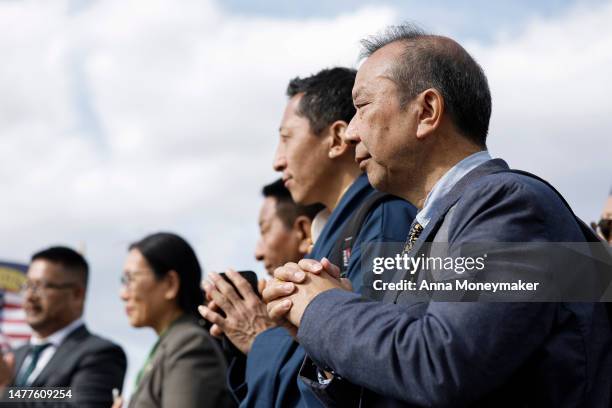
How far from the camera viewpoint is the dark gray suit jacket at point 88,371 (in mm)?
6277

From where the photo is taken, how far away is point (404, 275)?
8.25ft

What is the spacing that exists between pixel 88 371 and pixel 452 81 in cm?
441

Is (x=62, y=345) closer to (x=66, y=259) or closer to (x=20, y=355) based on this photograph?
(x=20, y=355)

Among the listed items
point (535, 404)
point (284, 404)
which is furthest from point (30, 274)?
point (535, 404)

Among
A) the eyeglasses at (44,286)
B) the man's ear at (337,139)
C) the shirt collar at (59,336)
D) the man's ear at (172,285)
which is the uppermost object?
the man's ear at (337,139)

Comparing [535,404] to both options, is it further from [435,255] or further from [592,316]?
[435,255]

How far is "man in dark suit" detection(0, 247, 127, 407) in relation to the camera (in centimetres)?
635

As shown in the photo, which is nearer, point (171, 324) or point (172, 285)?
point (171, 324)

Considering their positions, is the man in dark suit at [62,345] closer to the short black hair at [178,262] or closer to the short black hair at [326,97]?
the short black hair at [178,262]

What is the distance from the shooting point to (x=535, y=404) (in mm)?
2145

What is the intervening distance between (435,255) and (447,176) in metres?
0.33

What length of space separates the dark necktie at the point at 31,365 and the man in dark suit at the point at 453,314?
454 centimetres

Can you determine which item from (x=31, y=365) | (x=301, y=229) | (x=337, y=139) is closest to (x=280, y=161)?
(x=337, y=139)

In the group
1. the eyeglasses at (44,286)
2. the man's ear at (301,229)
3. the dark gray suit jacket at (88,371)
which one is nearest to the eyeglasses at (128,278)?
the dark gray suit jacket at (88,371)
